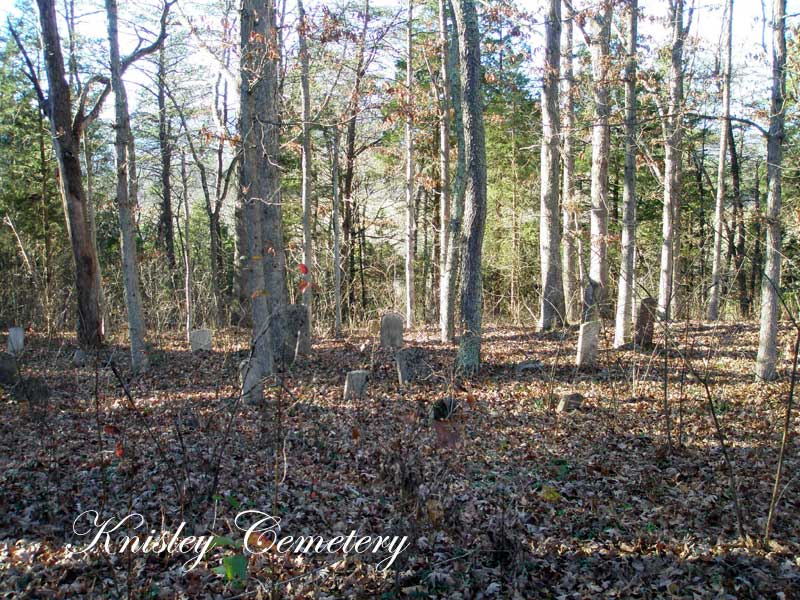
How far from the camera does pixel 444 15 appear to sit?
45.9 feet

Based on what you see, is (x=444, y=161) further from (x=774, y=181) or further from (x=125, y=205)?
(x=774, y=181)

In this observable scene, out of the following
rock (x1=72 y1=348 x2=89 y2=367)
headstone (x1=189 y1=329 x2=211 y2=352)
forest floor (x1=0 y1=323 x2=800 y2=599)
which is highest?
headstone (x1=189 y1=329 x2=211 y2=352)

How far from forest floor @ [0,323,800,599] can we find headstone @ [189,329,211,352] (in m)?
2.91

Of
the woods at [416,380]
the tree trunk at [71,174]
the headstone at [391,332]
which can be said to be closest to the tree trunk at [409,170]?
the woods at [416,380]

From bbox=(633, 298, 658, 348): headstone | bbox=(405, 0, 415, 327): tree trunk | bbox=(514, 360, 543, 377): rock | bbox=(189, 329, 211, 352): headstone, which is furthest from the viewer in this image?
bbox=(405, 0, 415, 327): tree trunk

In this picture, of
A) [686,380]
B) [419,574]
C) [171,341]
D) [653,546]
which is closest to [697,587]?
[653,546]

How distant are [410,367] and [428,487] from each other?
4.44m

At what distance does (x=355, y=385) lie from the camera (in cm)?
880

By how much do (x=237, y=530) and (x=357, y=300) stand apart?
20.4 metres

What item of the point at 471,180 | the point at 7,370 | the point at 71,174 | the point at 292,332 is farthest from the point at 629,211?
the point at 71,174

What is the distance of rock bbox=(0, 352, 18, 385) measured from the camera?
936 cm

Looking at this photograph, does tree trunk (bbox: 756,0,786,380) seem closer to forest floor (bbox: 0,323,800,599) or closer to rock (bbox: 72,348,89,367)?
forest floor (bbox: 0,323,800,599)

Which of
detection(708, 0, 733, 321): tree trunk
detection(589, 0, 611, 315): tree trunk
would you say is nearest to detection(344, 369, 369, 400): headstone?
detection(589, 0, 611, 315): tree trunk

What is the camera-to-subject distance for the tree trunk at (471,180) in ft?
32.1
